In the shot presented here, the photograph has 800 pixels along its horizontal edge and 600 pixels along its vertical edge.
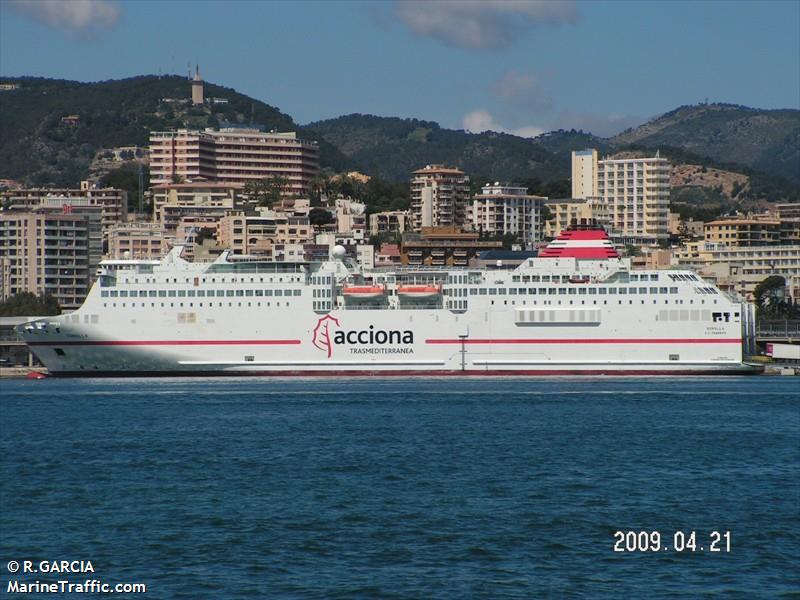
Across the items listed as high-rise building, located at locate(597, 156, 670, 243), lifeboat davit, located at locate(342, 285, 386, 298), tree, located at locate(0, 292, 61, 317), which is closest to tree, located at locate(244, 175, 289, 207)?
high-rise building, located at locate(597, 156, 670, 243)

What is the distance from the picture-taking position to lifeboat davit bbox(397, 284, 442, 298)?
179ft

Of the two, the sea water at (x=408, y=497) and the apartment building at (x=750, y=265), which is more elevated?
the apartment building at (x=750, y=265)

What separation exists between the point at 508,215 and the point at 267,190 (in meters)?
19.9

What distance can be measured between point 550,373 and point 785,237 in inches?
2437

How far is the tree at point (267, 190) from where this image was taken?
391 feet

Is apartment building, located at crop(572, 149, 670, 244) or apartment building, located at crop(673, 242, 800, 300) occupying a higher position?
apartment building, located at crop(572, 149, 670, 244)

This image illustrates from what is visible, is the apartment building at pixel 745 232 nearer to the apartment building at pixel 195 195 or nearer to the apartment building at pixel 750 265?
the apartment building at pixel 750 265

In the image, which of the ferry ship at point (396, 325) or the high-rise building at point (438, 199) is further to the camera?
the high-rise building at point (438, 199)

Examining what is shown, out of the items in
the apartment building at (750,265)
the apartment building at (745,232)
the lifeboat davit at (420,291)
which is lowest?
the lifeboat davit at (420,291)

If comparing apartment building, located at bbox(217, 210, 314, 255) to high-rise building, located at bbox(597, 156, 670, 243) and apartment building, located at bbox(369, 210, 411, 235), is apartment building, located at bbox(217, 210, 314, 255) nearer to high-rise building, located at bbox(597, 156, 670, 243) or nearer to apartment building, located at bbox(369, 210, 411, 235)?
apartment building, located at bbox(369, 210, 411, 235)

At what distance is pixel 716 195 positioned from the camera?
19025 cm

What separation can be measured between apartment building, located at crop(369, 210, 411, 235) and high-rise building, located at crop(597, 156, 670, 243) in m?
16.1

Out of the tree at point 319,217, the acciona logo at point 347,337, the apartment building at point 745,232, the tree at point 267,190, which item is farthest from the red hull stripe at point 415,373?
the tree at point 267,190

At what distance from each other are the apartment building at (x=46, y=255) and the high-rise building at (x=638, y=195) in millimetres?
43056
